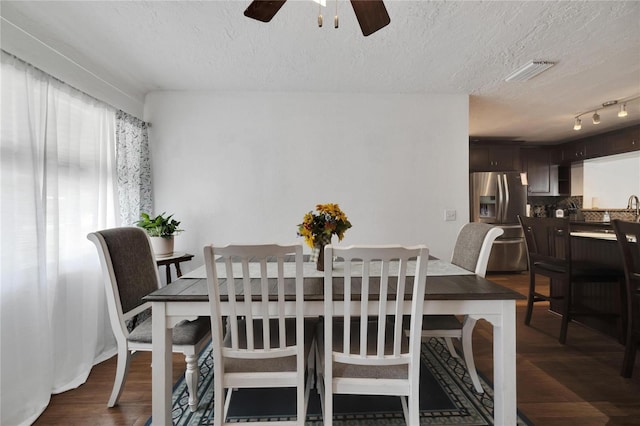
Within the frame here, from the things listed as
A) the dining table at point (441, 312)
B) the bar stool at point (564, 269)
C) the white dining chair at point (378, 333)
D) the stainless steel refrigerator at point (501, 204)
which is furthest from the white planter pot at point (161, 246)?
the stainless steel refrigerator at point (501, 204)

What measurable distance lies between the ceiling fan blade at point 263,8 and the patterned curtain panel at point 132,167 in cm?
201

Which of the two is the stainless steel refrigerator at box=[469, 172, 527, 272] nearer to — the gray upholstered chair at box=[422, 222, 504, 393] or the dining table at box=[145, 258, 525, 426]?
the gray upholstered chair at box=[422, 222, 504, 393]

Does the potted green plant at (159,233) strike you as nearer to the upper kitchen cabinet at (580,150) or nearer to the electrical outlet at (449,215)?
the electrical outlet at (449,215)

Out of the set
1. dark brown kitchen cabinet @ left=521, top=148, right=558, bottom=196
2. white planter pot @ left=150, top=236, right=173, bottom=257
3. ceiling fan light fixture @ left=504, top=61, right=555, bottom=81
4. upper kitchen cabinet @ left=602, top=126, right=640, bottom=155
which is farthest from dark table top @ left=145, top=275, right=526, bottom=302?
dark brown kitchen cabinet @ left=521, top=148, right=558, bottom=196

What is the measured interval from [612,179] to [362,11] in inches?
226

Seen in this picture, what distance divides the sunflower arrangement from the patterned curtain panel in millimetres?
1982

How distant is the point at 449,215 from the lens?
3.11 metres

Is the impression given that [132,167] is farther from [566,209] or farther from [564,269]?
[566,209]

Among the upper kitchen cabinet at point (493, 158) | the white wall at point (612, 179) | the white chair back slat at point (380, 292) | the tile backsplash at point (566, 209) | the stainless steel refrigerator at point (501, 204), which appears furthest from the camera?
the upper kitchen cabinet at point (493, 158)

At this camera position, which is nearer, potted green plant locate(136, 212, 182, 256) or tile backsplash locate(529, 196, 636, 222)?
potted green plant locate(136, 212, 182, 256)

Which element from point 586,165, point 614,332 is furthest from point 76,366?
point 586,165

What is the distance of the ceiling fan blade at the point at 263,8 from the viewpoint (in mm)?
1262

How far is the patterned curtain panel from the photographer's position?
262 centimetres

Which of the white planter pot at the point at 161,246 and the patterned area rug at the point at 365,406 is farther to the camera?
the white planter pot at the point at 161,246
